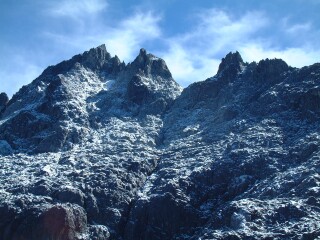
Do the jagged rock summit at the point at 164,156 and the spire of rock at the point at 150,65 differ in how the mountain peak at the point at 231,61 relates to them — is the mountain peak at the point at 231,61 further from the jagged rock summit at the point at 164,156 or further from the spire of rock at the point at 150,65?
the spire of rock at the point at 150,65

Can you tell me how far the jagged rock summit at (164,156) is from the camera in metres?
66.2

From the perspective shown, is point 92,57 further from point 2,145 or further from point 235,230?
point 235,230

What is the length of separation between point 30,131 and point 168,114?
83.9ft

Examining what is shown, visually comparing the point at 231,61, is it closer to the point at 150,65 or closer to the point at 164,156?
the point at 150,65

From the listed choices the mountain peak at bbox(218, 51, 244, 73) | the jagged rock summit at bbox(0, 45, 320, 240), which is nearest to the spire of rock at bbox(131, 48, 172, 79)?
the jagged rock summit at bbox(0, 45, 320, 240)

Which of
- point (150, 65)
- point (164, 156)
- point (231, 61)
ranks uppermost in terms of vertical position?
point (150, 65)

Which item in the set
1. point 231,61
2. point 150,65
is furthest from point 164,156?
point 150,65

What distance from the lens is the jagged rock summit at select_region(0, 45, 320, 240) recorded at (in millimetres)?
66250

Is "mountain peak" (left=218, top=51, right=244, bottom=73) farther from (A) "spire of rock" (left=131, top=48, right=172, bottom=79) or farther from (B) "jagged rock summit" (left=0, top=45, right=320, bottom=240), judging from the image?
(A) "spire of rock" (left=131, top=48, right=172, bottom=79)

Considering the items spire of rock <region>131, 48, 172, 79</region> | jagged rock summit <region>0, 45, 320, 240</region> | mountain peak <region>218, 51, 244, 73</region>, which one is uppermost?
spire of rock <region>131, 48, 172, 79</region>

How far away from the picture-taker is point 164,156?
85.9 m

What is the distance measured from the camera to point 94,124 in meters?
98.1

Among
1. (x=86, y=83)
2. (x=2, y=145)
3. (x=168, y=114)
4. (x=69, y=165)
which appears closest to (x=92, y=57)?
(x=86, y=83)

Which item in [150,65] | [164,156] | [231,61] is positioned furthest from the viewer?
[150,65]
